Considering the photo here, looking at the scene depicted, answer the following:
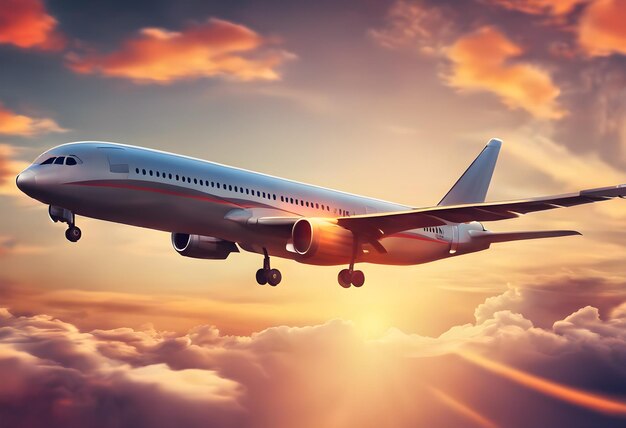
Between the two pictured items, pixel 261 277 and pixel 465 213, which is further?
pixel 261 277

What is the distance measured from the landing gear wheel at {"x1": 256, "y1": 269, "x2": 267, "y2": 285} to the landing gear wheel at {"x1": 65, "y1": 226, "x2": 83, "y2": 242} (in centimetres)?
1286

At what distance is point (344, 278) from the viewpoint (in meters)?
45.2

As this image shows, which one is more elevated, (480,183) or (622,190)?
(480,183)

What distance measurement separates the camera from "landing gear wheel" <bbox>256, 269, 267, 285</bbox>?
47188 millimetres

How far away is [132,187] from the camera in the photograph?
37.3 meters

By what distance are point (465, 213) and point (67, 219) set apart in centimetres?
1757

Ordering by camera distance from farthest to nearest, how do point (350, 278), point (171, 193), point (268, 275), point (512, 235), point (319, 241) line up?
point (512, 235), point (268, 275), point (350, 278), point (319, 241), point (171, 193)

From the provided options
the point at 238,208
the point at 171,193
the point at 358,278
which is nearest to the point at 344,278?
the point at 358,278

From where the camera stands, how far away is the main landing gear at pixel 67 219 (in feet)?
120

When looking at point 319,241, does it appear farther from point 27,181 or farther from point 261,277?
point 27,181

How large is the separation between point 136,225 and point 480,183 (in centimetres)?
2696

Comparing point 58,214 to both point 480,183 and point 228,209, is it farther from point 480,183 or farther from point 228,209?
point 480,183

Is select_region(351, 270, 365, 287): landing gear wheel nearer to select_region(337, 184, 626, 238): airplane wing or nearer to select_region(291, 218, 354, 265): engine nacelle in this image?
select_region(337, 184, 626, 238): airplane wing

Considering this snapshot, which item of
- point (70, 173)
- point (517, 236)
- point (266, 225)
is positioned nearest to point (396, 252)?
point (517, 236)
